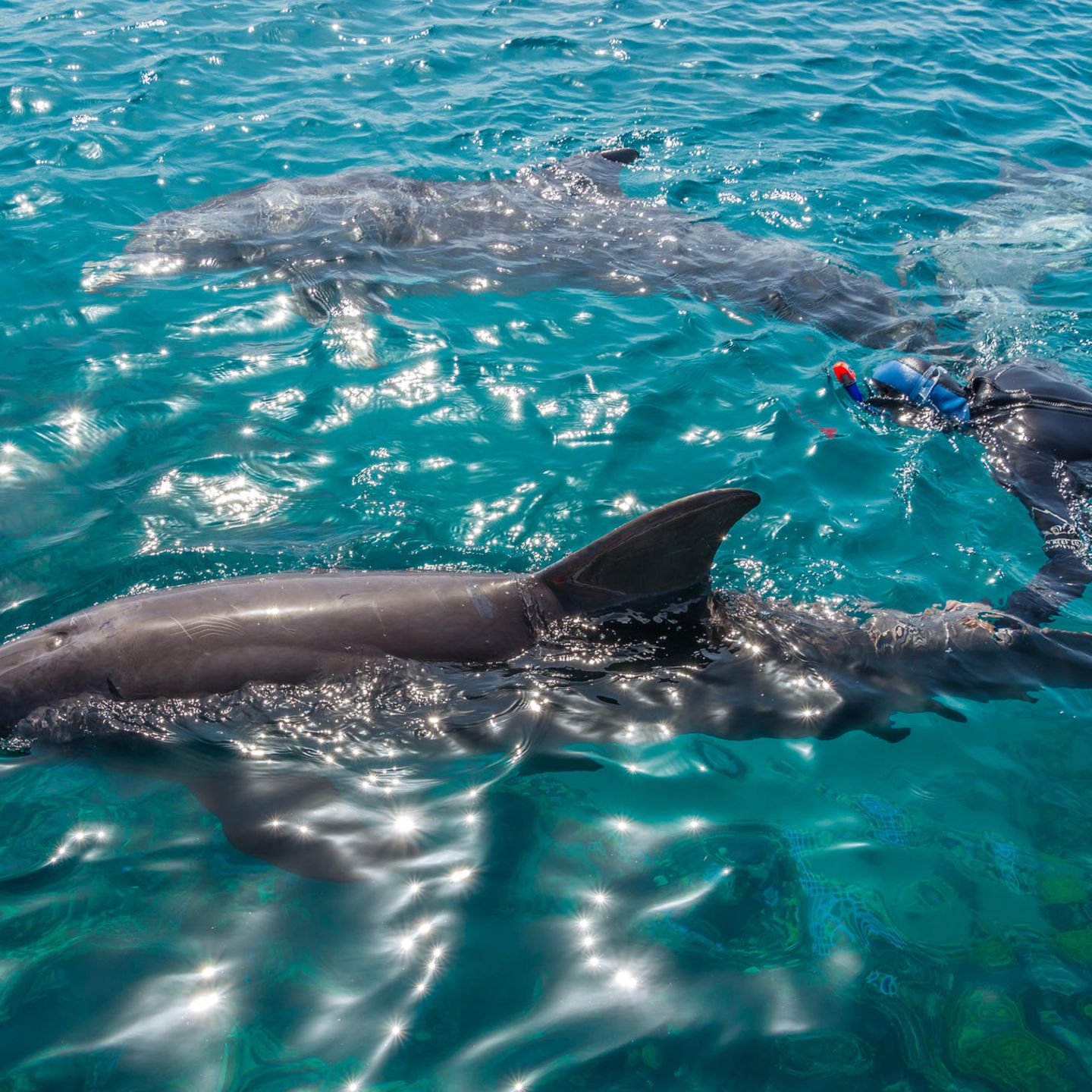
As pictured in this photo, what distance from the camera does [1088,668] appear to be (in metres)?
6.15

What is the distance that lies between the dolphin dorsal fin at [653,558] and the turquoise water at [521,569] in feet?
2.36

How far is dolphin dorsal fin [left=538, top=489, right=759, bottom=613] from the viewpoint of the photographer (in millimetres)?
5438

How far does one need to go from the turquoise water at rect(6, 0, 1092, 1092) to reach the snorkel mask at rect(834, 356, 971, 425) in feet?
0.94

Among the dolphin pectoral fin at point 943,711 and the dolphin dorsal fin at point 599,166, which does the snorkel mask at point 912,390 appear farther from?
the dolphin dorsal fin at point 599,166

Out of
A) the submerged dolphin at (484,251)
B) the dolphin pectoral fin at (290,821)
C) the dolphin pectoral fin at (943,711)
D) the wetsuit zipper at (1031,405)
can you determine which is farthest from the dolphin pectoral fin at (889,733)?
the submerged dolphin at (484,251)

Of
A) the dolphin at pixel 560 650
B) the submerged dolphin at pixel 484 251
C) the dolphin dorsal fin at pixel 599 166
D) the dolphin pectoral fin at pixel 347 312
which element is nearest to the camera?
the dolphin at pixel 560 650

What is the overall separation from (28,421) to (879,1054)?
799 centimetres

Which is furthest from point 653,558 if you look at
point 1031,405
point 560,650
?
point 1031,405

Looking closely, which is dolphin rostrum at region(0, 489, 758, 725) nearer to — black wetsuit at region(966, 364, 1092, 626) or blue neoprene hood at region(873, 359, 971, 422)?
black wetsuit at region(966, 364, 1092, 626)

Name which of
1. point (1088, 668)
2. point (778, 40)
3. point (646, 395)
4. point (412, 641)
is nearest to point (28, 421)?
point (412, 641)

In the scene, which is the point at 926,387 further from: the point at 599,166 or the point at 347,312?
the point at 599,166

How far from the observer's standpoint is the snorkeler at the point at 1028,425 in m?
7.34

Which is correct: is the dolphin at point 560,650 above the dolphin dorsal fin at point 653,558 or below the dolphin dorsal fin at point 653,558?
below

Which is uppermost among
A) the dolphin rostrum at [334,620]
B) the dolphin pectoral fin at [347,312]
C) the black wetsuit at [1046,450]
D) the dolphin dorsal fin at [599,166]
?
the dolphin dorsal fin at [599,166]
